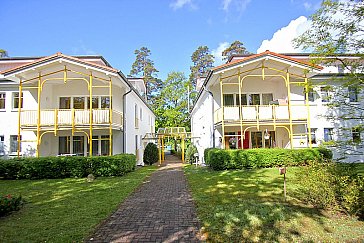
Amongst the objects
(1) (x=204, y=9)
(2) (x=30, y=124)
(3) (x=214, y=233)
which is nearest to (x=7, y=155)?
(2) (x=30, y=124)

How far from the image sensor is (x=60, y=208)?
7363 millimetres

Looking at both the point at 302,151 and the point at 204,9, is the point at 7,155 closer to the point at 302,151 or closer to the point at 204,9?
the point at 204,9

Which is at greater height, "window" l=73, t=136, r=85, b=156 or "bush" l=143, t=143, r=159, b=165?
"window" l=73, t=136, r=85, b=156

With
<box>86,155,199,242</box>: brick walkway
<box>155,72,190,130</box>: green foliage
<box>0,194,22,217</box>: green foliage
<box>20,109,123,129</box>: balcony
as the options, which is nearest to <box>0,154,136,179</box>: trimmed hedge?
<box>20,109,123,129</box>: balcony

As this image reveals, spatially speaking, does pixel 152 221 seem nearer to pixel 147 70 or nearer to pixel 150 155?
pixel 150 155

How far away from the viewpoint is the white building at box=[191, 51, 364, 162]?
16219 millimetres

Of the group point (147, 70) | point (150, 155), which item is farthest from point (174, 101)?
point (150, 155)

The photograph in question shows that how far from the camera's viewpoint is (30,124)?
1564cm

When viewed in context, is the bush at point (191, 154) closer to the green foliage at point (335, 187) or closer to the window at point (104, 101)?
the window at point (104, 101)

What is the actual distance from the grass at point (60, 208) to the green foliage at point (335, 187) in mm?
5727

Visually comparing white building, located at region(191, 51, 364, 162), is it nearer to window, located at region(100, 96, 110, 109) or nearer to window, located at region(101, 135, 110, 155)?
window, located at region(100, 96, 110, 109)

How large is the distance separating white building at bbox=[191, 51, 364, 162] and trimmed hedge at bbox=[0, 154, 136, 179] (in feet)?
24.2

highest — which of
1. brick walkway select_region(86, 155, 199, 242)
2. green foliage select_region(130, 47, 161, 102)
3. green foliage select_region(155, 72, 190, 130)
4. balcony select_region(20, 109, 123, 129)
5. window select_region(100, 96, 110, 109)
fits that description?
green foliage select_region(130, 47, 161, 102)

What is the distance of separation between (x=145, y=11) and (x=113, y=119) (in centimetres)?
688
